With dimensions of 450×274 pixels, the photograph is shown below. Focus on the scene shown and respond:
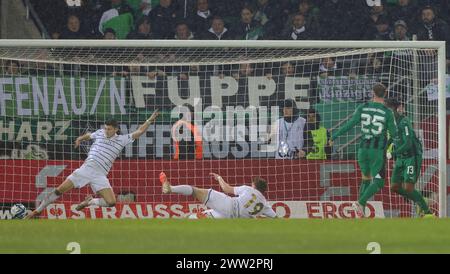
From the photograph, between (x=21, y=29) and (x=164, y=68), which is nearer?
(x=164, y=68)

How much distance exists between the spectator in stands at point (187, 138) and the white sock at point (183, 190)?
0.55 m

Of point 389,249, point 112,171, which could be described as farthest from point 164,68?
point 389,249

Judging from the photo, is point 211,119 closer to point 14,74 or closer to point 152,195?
point 152,195

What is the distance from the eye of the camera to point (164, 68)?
12.7 m

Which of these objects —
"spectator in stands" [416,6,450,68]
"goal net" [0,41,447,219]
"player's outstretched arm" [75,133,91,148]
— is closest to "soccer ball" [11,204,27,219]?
"goal net" [0,41,447,219]

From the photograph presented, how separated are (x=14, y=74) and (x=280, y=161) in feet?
9.85

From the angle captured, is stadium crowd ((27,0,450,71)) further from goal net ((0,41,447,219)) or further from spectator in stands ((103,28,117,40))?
goal net ((0,41,447,219))

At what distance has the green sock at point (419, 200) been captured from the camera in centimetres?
1224

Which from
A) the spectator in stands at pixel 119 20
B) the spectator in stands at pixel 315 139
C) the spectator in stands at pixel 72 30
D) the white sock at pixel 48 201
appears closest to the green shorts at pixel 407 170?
the spectator in stands at pixel 315 139

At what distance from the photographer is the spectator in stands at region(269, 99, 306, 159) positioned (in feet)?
40.8

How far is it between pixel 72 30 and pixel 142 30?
986mm

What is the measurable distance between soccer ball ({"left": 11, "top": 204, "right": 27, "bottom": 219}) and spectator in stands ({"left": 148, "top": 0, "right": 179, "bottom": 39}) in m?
4.24

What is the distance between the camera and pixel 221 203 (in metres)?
12.0

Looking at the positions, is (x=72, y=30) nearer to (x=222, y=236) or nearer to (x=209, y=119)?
(x=209, y=119)
